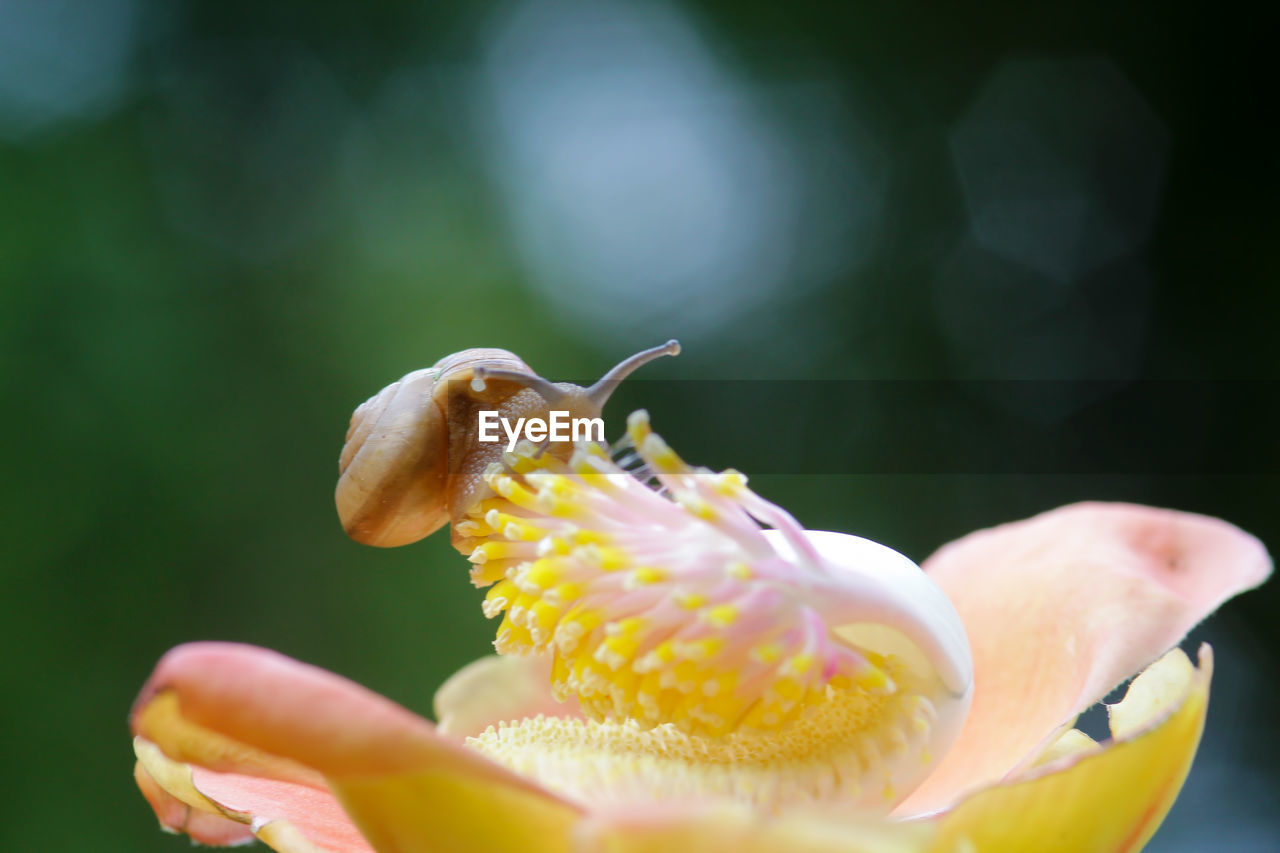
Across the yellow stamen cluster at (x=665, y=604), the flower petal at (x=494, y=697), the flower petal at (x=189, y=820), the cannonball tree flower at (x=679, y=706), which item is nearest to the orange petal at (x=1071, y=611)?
the cannonball tree flower at (x=679, y=706)

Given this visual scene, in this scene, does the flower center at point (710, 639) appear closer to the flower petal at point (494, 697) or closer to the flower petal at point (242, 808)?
the flower petal at point (242, 808)

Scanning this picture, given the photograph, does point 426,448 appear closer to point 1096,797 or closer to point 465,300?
point 1096,797

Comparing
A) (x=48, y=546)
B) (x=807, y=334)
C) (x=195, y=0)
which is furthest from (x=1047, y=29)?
(x=48, y=546)

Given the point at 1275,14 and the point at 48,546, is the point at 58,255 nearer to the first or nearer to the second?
the point at 48,546

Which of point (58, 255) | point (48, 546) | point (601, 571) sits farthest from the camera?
point (58, 255)

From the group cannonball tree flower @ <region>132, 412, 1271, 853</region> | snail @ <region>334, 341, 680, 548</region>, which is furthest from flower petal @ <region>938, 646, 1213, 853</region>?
snail @ <region>334, 341, 680, 548</region>
